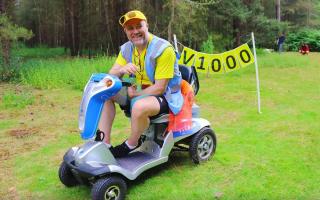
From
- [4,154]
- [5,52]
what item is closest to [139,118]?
[4,154]

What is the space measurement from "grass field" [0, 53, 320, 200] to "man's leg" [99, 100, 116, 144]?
20.3 inches

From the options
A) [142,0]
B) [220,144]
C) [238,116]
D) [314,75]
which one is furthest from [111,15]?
[220,144]

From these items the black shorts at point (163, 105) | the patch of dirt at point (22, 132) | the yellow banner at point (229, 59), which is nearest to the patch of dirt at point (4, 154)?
the patch of dirt at point (22, 132)

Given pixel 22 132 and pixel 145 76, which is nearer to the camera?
pixel 145 76

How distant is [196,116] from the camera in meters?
4.36

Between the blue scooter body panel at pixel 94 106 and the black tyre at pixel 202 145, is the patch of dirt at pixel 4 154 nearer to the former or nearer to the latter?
the blue scooter body panel at pixel 94 106

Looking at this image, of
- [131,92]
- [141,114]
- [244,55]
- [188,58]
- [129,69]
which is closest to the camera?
[141,114]

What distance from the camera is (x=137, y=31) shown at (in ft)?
12.3

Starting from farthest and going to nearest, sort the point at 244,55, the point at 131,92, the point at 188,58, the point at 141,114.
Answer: the point at 188,58, the point at 244,55, the point at 131,92, the point at 141,114

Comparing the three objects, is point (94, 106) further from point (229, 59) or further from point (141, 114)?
point (229, 59)

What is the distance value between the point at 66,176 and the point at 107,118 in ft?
2.03

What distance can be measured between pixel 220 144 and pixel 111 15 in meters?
→ 14.9

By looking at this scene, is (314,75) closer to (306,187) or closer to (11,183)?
(306,187)

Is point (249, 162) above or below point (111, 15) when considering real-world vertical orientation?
below
